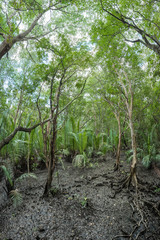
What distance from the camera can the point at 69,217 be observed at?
77.8 inches

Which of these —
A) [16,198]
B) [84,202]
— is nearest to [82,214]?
[84,202]

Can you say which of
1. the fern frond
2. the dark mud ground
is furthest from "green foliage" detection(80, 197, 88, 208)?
the fern frond

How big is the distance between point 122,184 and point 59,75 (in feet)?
8.35

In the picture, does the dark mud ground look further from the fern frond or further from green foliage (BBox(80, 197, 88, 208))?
the fern frond

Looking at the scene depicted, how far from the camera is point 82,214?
2.05m

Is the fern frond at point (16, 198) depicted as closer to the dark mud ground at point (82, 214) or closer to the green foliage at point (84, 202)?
the dark mud ground at point (82, 214)

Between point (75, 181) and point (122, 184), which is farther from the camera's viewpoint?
point (75, 181)

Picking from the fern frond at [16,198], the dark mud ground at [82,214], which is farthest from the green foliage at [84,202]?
the fern frond at [16,198]

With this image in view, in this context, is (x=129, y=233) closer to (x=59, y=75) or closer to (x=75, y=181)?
(x=75, y=181)

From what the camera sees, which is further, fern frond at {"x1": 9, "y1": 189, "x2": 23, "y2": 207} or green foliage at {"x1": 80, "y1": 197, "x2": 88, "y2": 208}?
green foliage at {"x1": 80, "y1": 197, "x2": 88, "y2": 208}

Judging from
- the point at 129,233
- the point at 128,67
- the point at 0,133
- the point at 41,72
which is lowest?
the point at 129,233

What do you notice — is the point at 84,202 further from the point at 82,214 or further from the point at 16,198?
the point at 16,198

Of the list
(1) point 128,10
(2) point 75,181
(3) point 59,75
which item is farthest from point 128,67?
(2) point 75,181

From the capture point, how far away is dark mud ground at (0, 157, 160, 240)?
5.55 ft
